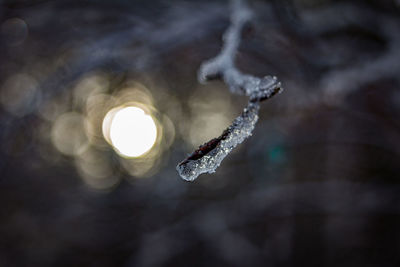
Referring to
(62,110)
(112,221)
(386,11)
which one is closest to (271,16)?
(386,11)

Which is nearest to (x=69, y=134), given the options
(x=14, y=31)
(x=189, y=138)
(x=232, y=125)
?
(x=189, y=138)

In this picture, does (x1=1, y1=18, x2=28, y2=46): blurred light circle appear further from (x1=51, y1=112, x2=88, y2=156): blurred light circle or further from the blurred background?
(x1=51, y1=112, x2=88, y2=156): blurred light circle

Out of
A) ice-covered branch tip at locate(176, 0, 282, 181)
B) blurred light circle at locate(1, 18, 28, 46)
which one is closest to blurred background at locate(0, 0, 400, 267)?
blurred light circle at locate(1, 18, 28, 46)

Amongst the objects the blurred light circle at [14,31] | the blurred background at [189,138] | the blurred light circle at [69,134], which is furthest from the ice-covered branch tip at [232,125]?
the blurred light circle at [69,134]

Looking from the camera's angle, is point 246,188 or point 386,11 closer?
point 386,11

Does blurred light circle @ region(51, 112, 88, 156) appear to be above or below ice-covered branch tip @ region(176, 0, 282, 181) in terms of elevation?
above

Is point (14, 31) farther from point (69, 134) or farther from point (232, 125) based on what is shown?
point (69, 134)

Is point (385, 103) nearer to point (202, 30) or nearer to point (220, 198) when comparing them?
point (202, 30)
